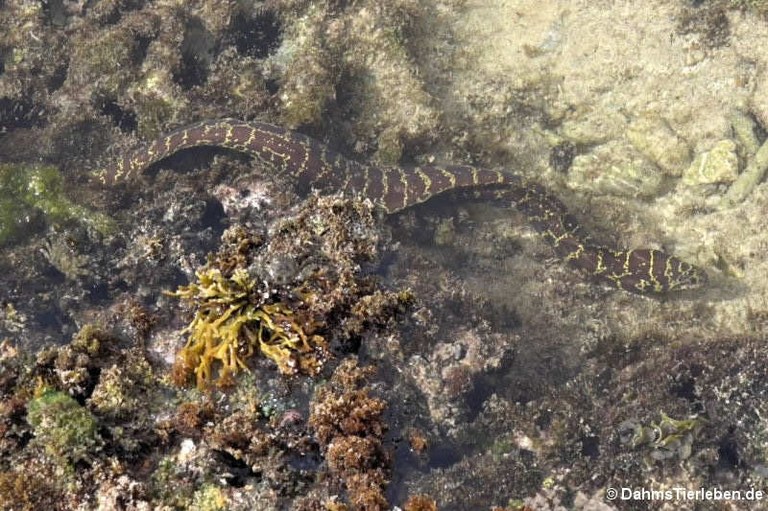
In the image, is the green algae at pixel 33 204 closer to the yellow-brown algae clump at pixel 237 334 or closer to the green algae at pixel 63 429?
the yellow-brown algae clump at pixel 237 334

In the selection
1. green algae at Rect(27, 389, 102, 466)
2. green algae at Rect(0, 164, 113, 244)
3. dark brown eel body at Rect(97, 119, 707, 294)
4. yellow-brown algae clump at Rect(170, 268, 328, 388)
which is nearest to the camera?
green algae at Rect(27, 389, 102, 466)

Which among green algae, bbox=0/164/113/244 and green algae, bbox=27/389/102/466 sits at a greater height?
green algae, bbox=27/389/102/466

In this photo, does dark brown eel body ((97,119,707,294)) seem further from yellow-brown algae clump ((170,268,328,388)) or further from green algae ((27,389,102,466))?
green algae ((27,389,102,466))

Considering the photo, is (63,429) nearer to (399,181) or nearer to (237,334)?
(237,334)

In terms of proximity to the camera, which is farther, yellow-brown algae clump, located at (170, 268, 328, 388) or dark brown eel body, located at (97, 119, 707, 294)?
dark brown eel body, located at (97, 119, 707, 294)

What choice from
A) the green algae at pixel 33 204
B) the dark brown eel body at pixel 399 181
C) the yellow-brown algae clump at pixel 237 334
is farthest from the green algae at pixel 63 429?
the dark brown eel body at pixel 399 181

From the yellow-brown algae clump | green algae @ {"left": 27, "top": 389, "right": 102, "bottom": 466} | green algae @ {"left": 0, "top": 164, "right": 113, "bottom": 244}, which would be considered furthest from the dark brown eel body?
green algae @ {"left": 27, "top": 389, "right": 102, "bottom": 466}
